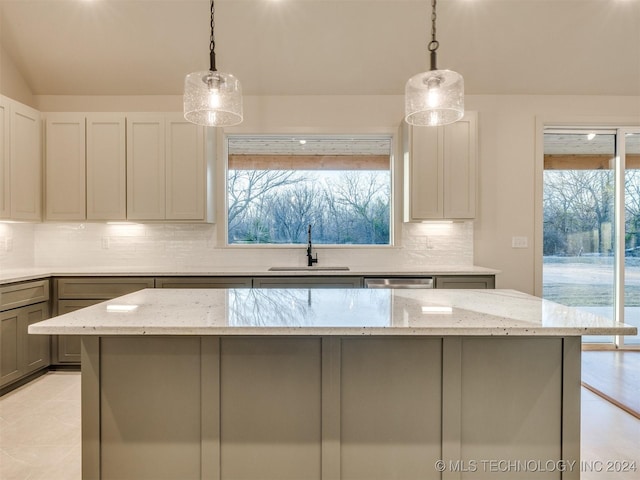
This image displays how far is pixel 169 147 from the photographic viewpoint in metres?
3.42

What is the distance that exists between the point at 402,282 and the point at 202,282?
5.98 ft

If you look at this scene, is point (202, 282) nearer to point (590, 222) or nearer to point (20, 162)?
point (20, 162)

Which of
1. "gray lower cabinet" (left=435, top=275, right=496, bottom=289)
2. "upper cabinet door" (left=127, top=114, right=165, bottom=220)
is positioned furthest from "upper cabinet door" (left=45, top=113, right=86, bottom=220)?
"gray lower cabinet" (left=435, top=275, right=496, bottom=289)

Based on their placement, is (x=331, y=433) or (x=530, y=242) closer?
(x=331, y=433)

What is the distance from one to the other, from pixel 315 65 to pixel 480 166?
2070mm

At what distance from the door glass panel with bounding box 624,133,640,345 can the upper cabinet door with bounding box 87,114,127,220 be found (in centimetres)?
541

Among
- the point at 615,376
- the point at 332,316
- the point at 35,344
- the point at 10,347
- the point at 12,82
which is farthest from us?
the point at 12,82

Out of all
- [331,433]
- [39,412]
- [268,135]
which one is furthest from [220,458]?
[268,135]

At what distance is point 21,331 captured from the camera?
2852 mm

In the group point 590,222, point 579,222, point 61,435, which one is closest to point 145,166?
point 61,435

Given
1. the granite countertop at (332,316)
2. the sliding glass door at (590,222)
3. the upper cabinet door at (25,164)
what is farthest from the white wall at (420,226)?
the granite countertop at (332,316)

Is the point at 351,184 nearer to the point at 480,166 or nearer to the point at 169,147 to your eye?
the point at 480,166

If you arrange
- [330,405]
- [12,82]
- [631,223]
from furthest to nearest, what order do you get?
1. [631,223]
2. [12,82]
3. [330,405]

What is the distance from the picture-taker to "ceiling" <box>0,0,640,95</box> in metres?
3.13
